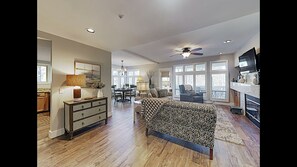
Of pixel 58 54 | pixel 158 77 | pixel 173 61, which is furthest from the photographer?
pixel 158 77

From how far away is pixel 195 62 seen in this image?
7320mm

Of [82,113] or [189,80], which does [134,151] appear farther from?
[189,80]

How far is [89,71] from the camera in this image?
3719 mm

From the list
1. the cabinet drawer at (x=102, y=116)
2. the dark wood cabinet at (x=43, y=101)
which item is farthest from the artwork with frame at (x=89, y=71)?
the dark wood cabinet at (x=43, y=101)

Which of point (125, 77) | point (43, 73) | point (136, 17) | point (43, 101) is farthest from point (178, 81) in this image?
point (43, 73)

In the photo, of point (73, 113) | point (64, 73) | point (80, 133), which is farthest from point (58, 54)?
point (80, 133)

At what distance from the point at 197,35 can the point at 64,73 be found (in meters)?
3.80

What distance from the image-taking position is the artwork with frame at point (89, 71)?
134 inches

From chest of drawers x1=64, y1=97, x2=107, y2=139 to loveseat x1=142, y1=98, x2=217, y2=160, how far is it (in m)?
1.41

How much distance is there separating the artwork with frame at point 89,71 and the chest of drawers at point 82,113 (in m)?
0.73
